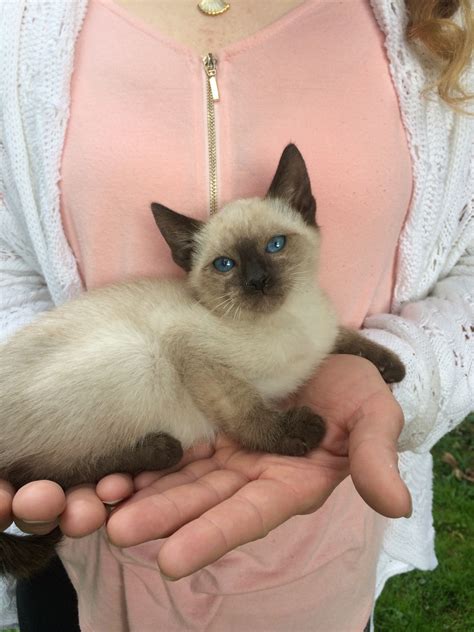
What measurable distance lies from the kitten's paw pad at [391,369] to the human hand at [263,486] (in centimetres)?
5

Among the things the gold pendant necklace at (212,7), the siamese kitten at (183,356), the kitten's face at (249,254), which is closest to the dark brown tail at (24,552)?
the siamese kitten at (183,356)

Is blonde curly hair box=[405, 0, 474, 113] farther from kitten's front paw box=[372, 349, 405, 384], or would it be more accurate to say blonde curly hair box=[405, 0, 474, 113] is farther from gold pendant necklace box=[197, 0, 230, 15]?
kitten's front paw box=[372, 349, 405, 384]

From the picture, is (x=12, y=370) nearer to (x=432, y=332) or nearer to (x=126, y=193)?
(x=126, y=193)

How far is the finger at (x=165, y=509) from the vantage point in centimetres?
82

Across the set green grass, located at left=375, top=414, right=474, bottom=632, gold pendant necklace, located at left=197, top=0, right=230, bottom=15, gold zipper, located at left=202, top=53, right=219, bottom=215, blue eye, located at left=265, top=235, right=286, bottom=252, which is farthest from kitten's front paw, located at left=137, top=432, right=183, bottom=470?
green grass, located at left=375, top=414, right=474, bottom=632

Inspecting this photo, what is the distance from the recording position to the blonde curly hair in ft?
3.65

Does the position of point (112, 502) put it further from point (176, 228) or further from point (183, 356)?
point (176, 228)

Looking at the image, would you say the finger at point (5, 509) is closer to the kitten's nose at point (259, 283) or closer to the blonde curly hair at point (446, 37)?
the kitten's nose at point (259, 283)

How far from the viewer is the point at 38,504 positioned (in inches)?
33.5

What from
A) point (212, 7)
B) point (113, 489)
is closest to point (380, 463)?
point (113, 489)

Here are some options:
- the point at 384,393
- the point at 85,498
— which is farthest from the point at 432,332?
the point at 85,498

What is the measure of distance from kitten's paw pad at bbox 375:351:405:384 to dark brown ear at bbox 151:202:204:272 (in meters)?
0.44

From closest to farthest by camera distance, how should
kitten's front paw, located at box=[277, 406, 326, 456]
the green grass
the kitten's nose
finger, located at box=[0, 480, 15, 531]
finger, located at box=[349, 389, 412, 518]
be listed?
finger, located at box=[349, 389, 412, 518], finger, located at box=[0, 480, 15, 531], kitten's front paw, located at box=[277, 406, 326, 456], the kitten's nose, the green grass

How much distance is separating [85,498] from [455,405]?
0.76 m
